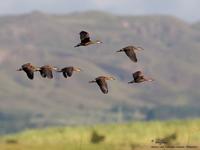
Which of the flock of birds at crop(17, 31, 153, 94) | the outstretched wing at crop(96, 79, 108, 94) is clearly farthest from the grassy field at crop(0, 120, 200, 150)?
the outstretched wing at crop(96, 79, 108, 94)

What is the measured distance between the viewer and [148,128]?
1593 inches

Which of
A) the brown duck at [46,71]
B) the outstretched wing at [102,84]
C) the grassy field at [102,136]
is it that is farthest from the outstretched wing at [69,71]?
the grassy field at [102,136]

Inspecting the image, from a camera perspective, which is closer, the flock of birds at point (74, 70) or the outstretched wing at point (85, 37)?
the flock of birds at point (74, 70)

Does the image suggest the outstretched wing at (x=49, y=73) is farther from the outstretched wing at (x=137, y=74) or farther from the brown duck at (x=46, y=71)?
the outstretched wing at (x=137, y=74)

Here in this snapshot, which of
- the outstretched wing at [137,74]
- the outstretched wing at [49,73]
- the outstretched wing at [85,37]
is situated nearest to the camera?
the outstretched wing at [49,73]

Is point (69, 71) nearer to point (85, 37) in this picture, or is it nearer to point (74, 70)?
point (74, 70)

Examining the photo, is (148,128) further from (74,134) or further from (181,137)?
(181,137)

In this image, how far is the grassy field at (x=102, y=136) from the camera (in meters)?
34.8

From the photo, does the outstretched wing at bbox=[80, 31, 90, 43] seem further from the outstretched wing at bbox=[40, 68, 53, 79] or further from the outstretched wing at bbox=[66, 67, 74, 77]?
the outstretched wing at bbox=[40, 68, 53, 79]

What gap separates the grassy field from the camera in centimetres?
3475

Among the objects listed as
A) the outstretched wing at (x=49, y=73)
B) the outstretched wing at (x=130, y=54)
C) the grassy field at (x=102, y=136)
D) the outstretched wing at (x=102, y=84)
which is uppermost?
the grassy field at (x=102, y=136)

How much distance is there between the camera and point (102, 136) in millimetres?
38219

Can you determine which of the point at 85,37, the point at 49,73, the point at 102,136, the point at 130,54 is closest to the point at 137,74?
the point at 130,54

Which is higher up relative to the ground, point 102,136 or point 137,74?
point 102,136
